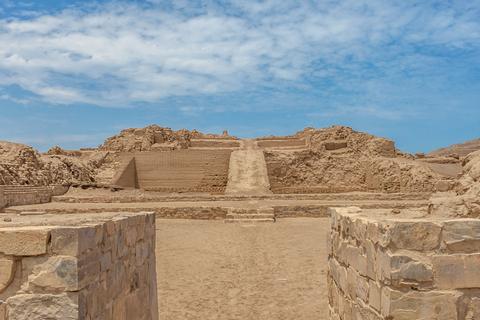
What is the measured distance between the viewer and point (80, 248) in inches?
128

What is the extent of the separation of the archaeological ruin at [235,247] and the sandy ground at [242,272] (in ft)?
0.11

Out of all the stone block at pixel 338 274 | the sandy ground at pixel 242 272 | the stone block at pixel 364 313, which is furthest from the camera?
the sandy ground at pixel 242 272

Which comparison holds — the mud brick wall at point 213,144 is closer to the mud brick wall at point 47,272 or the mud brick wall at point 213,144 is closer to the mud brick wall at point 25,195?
the mud brick wall at point 25,195

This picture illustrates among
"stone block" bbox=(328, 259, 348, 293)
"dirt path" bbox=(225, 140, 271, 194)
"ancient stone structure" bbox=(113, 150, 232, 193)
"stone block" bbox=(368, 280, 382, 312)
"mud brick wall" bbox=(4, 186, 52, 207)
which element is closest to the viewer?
"stone block" bbox=(368, 280, 382, 312)

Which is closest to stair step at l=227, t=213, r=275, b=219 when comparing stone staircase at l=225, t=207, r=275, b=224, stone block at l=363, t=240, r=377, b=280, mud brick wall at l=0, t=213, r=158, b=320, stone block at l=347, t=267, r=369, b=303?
stone staircase at l=225, t=207, r=275, b=224

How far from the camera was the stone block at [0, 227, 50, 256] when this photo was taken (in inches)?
125

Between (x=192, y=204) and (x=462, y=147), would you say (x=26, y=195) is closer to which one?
(x=192, y=204)

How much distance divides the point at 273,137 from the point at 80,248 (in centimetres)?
3242

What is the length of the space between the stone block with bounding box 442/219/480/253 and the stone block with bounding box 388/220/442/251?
0.17 ft

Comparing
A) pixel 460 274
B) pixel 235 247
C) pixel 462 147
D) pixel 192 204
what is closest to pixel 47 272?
pixel 460 274

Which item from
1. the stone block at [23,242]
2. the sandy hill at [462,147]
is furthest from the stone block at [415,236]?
the sandy hill at [462,147]

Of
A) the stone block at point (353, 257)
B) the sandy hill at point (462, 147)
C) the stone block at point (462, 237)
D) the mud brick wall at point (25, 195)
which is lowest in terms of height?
the stone block at point (353, 257)

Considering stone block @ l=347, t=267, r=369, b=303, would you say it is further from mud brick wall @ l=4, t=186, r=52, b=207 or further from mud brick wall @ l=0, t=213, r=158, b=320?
mud brick wall @ l=4, t=186, r=52, b=207

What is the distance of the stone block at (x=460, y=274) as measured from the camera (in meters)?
3.08
